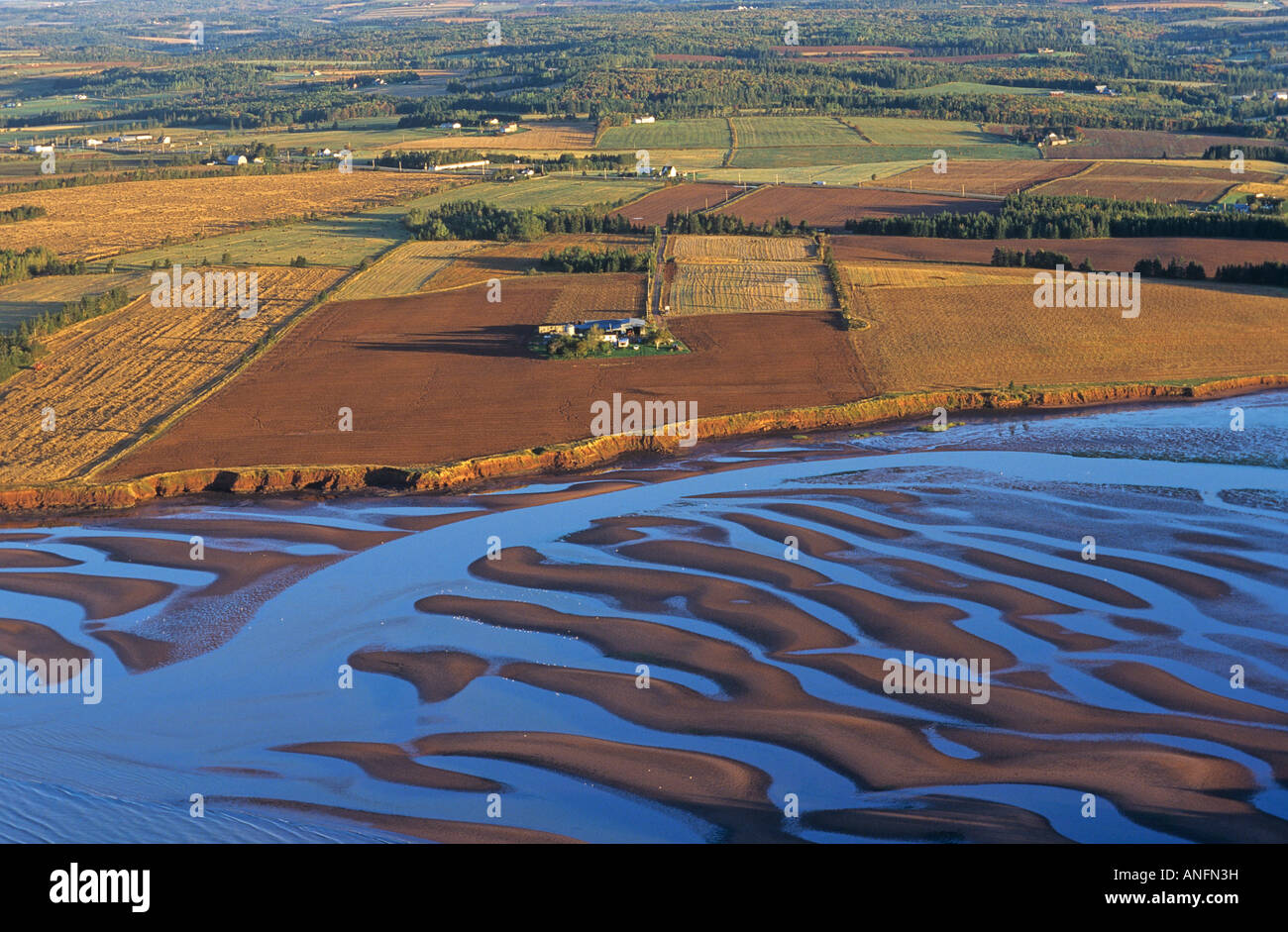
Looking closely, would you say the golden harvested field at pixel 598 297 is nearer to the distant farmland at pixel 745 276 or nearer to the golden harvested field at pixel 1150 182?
the distant farmland at pixel 745 276

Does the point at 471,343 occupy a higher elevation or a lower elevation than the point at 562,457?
higher

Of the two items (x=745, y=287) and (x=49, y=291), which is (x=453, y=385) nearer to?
(x=745, y=287)

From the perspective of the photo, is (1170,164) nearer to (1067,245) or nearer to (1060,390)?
(1067,245)

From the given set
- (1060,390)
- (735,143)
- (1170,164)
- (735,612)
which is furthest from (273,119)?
(735,612)

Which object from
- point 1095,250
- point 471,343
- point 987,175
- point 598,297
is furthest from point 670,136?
point 471,343

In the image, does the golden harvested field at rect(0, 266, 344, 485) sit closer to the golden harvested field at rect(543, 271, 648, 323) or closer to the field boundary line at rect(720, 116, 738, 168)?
the golden harvested field at rect(543, 271, 648, 323)

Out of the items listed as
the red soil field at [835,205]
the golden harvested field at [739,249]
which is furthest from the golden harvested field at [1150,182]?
the golden harvested field at [739,249]
